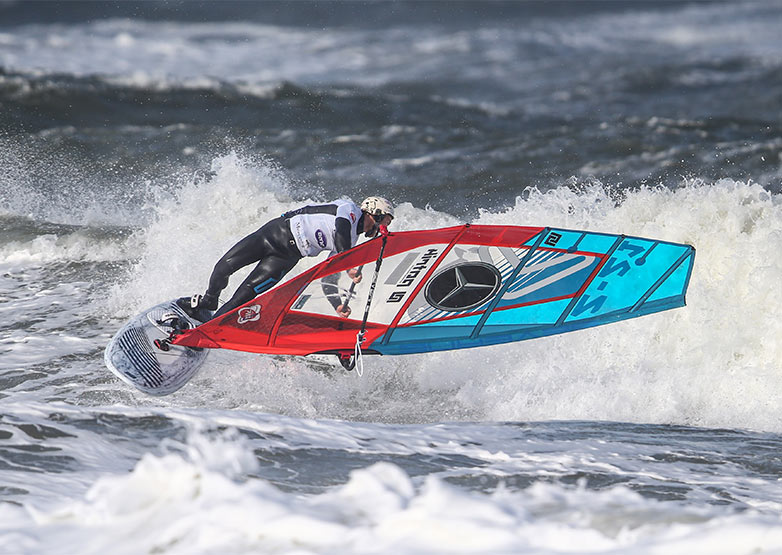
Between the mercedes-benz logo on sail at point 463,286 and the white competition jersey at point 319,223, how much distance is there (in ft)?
2.55

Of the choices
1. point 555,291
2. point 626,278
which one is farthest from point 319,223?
point 626,278

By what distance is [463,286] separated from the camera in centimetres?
679

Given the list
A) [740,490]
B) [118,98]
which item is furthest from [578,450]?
[118,98]

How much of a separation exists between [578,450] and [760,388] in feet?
6.71

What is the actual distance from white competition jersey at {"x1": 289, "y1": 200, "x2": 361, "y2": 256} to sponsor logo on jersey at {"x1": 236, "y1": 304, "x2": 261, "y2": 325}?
63 cm

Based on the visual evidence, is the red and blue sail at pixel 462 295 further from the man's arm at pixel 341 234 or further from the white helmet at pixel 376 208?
the white helmet at pixel 376 208

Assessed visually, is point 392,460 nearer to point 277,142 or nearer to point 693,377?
point 693,377

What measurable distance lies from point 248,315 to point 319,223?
36.1 inches

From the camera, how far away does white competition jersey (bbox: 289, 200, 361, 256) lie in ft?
22.3

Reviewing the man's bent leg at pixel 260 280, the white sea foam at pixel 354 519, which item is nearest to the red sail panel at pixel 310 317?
the man's bent leg at pixel 260 280

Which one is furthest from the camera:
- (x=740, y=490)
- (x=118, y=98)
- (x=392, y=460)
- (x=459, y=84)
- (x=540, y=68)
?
(x=540, y=68)

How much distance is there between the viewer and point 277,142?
16.1m

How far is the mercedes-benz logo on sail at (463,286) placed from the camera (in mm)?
6734

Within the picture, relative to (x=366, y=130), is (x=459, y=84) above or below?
above
